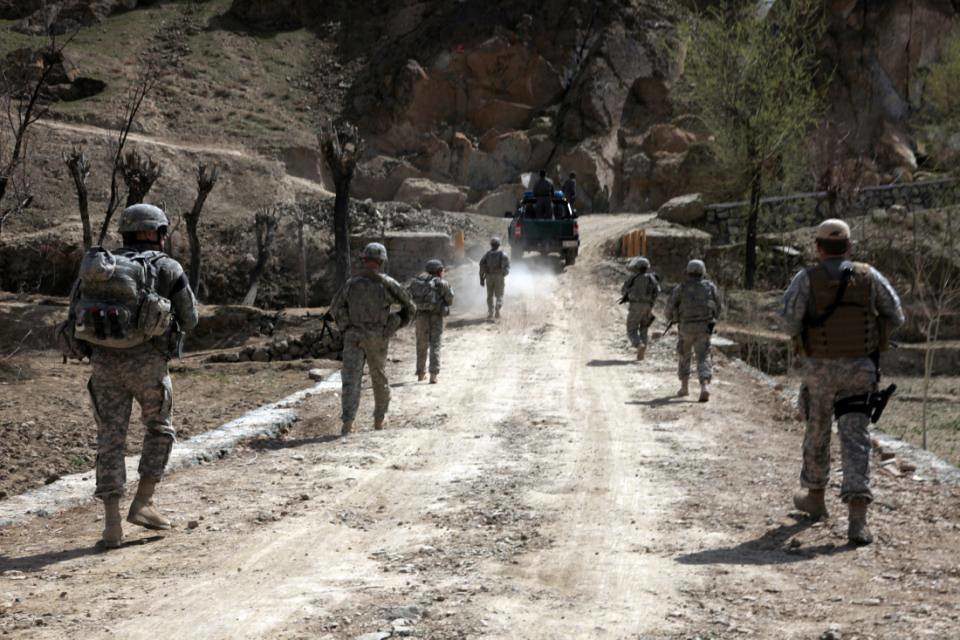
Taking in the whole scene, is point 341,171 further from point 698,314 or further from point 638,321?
point 698,314

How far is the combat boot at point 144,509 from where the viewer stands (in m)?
6.21

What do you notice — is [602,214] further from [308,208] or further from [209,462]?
[209,462]

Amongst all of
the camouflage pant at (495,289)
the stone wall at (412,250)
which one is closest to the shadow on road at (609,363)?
the camouflage pant at (495,289)

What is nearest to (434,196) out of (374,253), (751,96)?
(751,96)

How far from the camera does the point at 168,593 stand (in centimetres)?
500

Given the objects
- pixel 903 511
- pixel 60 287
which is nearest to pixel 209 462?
pixel 903 511

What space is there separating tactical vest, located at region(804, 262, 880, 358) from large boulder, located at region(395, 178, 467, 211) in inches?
1595

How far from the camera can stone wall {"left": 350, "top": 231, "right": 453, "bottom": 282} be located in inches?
1246

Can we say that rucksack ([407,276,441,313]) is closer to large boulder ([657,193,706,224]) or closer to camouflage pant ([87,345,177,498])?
camouflage pant ([87,345,177,498])

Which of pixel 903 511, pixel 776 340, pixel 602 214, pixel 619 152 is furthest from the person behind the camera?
pixel 619 152

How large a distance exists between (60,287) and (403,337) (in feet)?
60.0

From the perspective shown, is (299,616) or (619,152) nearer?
(299,616)

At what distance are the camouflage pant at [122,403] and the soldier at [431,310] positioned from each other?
28.3 ft

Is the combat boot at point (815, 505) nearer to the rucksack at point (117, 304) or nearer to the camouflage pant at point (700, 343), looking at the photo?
the rucksack at point (117, 304)
